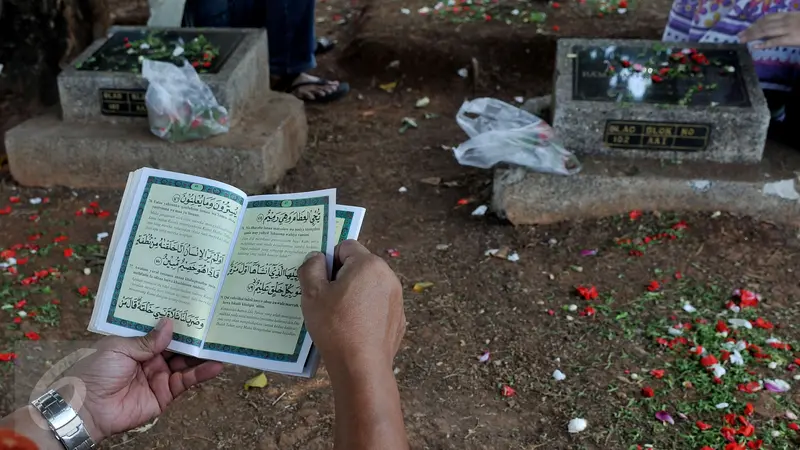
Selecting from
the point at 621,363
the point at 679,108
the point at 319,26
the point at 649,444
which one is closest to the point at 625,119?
the point at 679,108

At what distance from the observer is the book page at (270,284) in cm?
168

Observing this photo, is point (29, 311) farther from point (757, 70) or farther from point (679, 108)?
point (757, 70)

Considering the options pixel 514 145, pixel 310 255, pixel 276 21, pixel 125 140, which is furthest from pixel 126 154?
pixel 310 255

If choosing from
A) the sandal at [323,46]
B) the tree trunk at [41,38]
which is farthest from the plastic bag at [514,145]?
the tree trunk at [41,38]

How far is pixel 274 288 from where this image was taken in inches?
67.6

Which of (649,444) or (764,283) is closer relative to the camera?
(649,444)

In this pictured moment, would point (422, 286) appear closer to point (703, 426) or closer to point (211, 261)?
point (703, 426)

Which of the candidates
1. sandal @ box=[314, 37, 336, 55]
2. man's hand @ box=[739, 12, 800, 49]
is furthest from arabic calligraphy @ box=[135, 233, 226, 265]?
sandal @ box=[314, 37, 336, 55]

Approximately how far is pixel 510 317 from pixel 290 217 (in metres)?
1.34

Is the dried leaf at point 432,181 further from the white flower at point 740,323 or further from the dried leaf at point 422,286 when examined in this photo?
the white flower at point 740,323

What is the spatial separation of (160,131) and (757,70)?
274 centimetres

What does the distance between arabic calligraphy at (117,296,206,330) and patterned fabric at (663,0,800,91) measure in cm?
289

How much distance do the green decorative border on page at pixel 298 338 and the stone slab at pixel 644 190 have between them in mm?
1721

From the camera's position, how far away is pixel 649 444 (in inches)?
90.9
